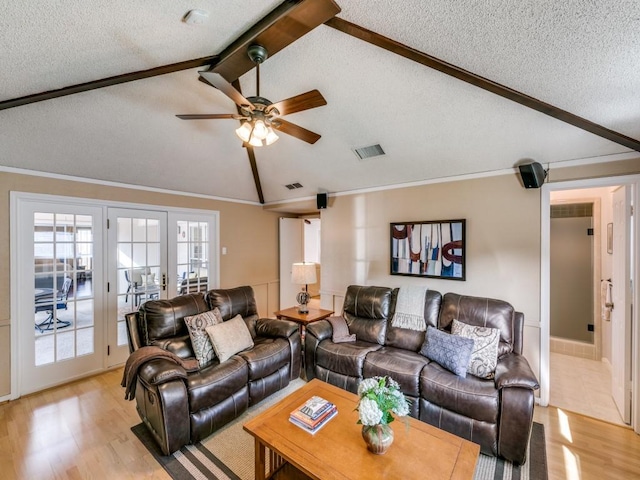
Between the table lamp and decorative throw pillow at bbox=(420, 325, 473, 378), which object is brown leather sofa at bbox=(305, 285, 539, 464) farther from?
the table lamp

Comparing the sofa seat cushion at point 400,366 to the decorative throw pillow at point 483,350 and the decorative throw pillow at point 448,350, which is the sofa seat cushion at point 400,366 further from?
the decorative throw pillow at point 483,350

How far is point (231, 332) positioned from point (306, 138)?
1.99 m

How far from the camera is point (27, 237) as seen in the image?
2988 millimetres

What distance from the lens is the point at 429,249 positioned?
352cm

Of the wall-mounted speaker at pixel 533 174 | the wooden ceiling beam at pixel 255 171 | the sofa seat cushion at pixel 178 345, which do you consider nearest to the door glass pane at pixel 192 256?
the wooden ceiling beam at pixel 255 171

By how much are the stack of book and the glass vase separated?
1.12 feet

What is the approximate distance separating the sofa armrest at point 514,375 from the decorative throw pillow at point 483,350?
0.07 meters

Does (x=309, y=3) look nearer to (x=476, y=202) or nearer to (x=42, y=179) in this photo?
(x=476, y=202)

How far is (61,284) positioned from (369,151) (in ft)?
12.8

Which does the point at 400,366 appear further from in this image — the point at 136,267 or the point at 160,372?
the point at 136,267

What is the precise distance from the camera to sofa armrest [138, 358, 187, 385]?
2031mm

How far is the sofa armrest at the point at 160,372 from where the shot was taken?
2.03 m

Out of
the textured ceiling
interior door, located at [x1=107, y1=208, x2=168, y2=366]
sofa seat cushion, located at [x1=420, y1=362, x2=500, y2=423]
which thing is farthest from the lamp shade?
sofa seat cushion, located at [x1=420, y1=362, x2=500, y2=423]

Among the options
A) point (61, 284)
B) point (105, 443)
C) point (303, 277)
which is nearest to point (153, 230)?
point (61, 284)
